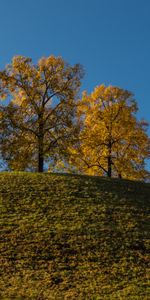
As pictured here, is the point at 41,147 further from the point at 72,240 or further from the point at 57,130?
the point at 72,240

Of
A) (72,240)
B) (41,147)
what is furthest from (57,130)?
(72,240)

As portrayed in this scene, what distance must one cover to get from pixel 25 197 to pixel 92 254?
26.5 feet

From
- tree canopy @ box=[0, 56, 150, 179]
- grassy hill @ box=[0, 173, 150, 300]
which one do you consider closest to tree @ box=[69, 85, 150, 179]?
tree canopy @ box=[0, 56, 150, 179]

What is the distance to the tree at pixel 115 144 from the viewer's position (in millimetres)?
45531

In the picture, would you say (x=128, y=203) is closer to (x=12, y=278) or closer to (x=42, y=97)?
(x=12, y=278)

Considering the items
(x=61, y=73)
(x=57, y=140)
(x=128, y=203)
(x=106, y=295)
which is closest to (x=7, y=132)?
(x=57, y=140)

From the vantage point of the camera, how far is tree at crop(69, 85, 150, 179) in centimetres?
4553

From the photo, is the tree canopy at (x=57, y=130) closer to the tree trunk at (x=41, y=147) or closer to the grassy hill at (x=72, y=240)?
the tree trunk at (x=41, y=147)

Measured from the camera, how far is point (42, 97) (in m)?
40.4

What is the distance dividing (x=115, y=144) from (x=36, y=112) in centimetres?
1079

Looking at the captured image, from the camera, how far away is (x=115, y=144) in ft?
152

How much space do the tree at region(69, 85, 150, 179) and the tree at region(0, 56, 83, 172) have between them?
565 centimetres

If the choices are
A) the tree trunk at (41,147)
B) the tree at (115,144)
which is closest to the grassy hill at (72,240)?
the tree trunk at (41,147)

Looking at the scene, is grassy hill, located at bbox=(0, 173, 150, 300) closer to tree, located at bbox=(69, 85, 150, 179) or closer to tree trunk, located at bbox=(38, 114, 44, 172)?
tree trunk, located at bbox=(38, 114, 44, 172)
